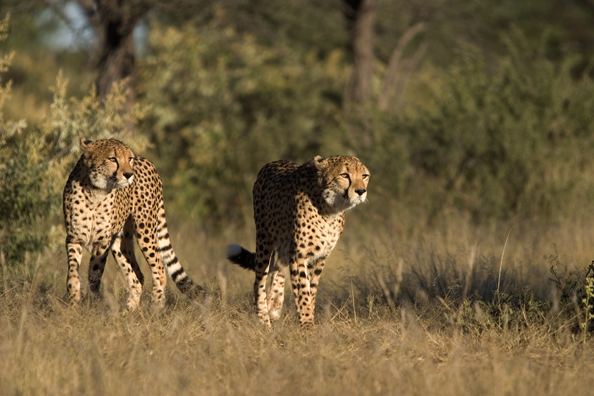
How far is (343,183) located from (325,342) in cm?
100

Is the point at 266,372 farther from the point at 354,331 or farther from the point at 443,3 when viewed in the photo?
the point at 443,3

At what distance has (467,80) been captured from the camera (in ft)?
31.1

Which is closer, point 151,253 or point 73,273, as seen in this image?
point 73,273

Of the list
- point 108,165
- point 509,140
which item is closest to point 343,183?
point 108,165

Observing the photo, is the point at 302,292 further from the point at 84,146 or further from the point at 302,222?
the point at 84,146

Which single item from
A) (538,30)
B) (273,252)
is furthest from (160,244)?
(538,30)

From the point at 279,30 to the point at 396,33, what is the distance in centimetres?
297

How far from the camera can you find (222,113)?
486 inches

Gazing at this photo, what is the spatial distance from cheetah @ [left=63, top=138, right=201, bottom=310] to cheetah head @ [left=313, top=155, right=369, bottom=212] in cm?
124

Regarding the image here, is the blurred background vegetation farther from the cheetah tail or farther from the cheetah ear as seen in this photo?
the cheetah tail

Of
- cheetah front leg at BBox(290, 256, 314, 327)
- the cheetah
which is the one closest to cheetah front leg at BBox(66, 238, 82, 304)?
the cheetah

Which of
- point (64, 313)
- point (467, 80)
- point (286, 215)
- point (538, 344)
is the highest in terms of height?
point (467, 80)

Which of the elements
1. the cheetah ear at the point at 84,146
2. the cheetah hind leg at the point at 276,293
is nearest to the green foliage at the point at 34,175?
the cheetah ear at the point at 84,146

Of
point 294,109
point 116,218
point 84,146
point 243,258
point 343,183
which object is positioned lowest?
point 243,258
